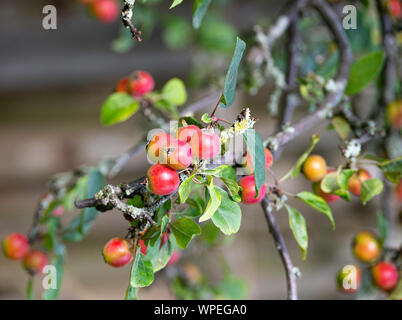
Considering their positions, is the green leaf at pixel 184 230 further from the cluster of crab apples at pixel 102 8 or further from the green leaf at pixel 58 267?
the cluster of crab apples at pixel 102 8

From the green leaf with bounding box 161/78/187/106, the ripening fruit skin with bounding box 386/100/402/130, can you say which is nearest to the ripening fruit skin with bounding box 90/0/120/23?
the green leaf with bounding box 161/78/187/106

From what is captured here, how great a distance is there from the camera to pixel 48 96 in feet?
5.45

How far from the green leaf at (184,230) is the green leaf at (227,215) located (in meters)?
0.03

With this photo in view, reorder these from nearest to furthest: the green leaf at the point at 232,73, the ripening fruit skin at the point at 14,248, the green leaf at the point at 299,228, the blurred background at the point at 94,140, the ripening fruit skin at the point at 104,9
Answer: the green leaf at the point at 232,73 → the green leaf at the point at 299,228 → the ripening fruit skin at the point at 14,248 → the ripening fruit skin at the point at 104,9 → the blurred background at the point at 94,140

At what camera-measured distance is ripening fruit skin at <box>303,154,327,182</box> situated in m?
0.60

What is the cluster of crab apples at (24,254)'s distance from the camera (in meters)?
0.82

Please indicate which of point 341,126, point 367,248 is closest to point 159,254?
point 341,126

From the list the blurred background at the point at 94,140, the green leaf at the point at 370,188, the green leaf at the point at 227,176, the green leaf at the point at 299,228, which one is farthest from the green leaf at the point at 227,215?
the blurred background at the point at 94,140

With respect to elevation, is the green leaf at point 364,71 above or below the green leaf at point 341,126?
above

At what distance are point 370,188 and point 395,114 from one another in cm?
34

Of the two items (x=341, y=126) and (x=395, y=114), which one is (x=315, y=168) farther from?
(x=395, y=114)

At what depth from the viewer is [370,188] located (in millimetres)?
599
